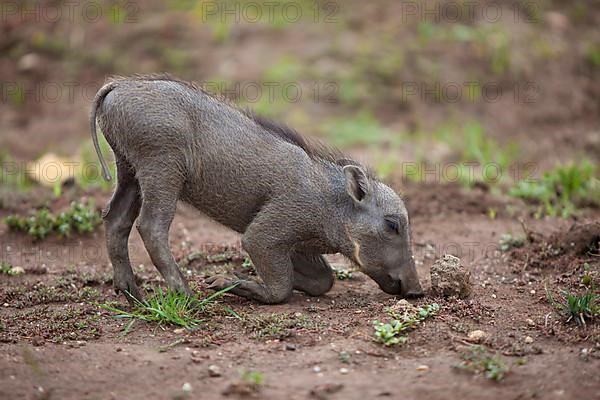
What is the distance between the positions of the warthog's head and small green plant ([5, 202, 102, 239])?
8.76 ft

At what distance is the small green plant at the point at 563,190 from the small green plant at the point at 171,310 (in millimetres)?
4233

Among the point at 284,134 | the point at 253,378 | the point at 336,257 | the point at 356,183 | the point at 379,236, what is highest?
the point at 284,134

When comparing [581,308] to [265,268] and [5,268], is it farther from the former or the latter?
[5,268]

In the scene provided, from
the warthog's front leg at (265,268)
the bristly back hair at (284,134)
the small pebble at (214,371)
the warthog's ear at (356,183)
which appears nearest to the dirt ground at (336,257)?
the small pebble at (214,371)

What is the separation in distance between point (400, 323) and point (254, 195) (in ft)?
4.95

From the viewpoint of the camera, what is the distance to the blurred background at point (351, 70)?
1076 centimetres

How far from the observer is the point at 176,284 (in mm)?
5703

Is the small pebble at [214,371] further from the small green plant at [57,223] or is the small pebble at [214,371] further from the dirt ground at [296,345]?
the small green plant at [57,223]

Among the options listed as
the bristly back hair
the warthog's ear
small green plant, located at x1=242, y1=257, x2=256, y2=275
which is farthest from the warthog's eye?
small green plant, located at x1=242, y1=257, x2=256, y2=275

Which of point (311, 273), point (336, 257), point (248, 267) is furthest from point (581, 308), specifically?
point (248, 267)

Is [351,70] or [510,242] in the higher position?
[351,70]

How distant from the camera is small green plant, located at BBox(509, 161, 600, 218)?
8578 millimetres

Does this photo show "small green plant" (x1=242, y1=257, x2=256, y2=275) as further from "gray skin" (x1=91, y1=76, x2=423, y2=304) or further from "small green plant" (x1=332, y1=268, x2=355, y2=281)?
"small green plant" (x1=332, y1=268, x2=355, y2=281)

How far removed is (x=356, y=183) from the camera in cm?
608
